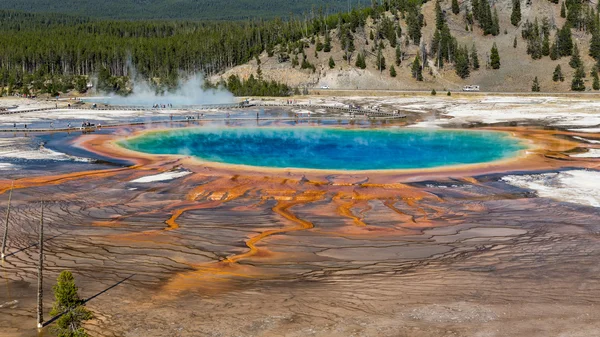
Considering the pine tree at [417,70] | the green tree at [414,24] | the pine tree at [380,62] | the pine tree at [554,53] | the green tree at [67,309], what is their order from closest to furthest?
the green tree at [67,309]
the pine tree at [554,53]
the pine tree at [417,70]
the pine tree at [380,62]
the green tree at [414,24]

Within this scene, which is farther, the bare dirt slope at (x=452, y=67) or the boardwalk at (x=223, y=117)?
the bare dirt slope at (x=452, y=67)

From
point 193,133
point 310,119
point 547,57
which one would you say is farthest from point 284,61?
point 193,133

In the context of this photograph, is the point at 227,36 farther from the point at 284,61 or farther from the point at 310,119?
the point at 310,119

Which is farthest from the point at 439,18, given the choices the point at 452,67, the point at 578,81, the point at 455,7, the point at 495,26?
the point at 578,81

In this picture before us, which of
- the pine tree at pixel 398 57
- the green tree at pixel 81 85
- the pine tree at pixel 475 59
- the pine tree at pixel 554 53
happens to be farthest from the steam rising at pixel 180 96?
the pine tree at pixel 554 53

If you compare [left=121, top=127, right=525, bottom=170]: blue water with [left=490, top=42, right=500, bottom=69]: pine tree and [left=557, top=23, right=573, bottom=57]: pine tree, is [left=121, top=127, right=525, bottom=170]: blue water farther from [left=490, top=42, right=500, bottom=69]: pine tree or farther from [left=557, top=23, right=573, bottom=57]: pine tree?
[left=557, top=23, right=573, bottom=57]: pine tree

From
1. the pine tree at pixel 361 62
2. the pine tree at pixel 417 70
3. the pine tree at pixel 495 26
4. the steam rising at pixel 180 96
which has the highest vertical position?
the pine tree at pixel 495 26

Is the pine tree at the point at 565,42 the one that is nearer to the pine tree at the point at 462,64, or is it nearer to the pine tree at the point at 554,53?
the pine tree at the point at 554,53
